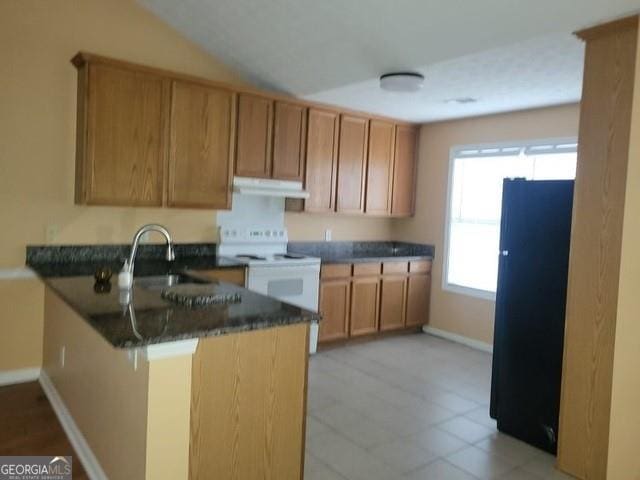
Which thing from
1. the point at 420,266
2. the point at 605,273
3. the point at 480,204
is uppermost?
the point at 480,204

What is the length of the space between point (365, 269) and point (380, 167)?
1.18m

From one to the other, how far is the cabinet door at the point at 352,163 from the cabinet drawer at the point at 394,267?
641mm

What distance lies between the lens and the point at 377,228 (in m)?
5.95

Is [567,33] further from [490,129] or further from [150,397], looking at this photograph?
[150,397]

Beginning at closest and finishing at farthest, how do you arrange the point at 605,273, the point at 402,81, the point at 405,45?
the point at 605,273 → the point at 405,45 → the point at 402,81

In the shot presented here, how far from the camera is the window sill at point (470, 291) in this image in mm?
5031

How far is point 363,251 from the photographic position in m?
5.74

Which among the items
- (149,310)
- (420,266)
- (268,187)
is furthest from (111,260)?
(420,266)

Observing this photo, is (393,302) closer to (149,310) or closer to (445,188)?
(445,188)

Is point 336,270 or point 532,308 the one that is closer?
point 532,308

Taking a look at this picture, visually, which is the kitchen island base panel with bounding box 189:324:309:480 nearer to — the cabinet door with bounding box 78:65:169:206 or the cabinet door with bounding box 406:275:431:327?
the cabinet door with bounding box 78:65:169:206

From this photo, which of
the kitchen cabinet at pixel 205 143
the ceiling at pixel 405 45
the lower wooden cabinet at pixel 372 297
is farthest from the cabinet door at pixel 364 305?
the ceiling at pixel 405 45

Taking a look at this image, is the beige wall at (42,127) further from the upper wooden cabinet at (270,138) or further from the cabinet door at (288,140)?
the cabinet door at (288,140)

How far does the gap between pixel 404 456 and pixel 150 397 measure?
1628mm
